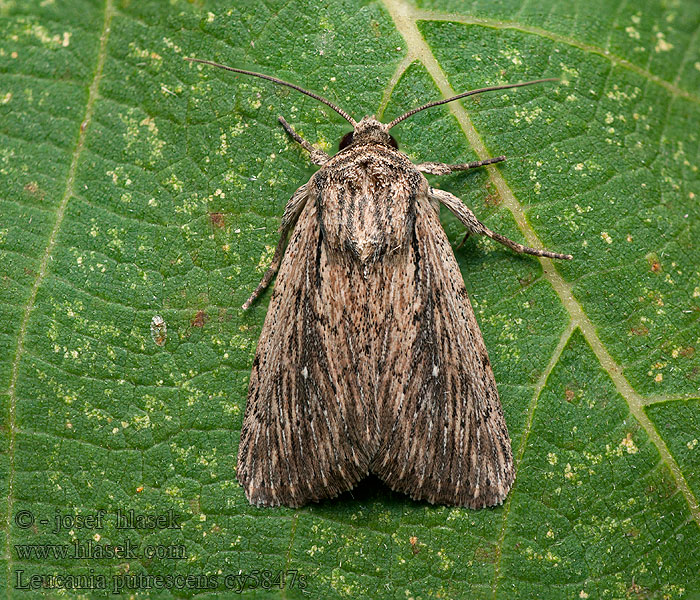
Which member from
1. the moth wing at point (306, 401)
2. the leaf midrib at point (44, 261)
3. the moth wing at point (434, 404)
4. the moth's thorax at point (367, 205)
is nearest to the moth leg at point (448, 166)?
the moth's thorax at point (367, 205)

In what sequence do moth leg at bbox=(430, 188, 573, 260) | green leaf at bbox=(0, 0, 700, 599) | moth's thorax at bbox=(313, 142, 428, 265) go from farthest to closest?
moth leg at bbox=(430, 188, 573, 260), green leaf at bbox=(0, 0, 700, 599), moth's thorax at bbox=(313, 142, 428, 265)

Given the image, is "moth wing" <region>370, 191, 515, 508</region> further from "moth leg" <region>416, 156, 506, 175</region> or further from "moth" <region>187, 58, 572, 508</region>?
"moth leg" <region>416, 156, 506, 175</region>

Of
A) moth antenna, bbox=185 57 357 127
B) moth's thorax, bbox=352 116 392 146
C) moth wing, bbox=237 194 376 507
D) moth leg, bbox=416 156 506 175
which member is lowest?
moth wing, bbox=237 194 376 507

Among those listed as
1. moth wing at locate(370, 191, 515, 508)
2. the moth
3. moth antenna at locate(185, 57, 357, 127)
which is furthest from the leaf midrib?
moth wing at locate(370, 191, 515, 508)

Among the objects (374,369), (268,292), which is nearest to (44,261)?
(268,292)

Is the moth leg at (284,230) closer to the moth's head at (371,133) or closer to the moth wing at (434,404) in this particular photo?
the moth's head at (371,133)

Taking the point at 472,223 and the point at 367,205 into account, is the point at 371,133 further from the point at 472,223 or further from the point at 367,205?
the point at 472,223
